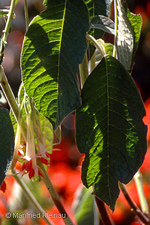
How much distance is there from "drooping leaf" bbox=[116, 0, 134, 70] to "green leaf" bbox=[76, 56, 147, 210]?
2 cm

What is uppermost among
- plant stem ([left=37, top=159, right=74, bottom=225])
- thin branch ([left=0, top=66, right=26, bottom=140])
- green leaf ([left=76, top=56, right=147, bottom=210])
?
thin branch ([left=0, top=66, right=26, bottom=140])

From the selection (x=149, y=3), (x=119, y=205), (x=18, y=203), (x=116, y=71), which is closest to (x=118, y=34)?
(x=116, y=71)

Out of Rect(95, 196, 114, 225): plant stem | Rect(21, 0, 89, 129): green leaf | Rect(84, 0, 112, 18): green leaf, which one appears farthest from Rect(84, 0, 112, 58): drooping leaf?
Rect(95, 196, 114, 225): plant stem

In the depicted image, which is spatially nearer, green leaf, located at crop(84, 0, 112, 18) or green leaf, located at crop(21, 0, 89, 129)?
green leaf, located at crop(21, 0, 89, 129)

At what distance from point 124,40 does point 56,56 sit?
76 mm

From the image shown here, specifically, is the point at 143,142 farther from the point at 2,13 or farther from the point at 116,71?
the point at 2,13

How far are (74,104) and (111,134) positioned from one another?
55 millimetres

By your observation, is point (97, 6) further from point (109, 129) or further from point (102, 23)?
point (109, 129)

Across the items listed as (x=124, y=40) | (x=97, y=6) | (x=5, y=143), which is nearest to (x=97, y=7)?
(x=97, y=6)

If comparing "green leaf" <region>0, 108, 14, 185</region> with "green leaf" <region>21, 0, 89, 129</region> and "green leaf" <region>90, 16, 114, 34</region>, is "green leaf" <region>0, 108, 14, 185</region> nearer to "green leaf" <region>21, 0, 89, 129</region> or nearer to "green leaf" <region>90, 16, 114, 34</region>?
"green leaf" <region>21, 0, 89, 129</region>

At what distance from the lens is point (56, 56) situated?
1.00 ft

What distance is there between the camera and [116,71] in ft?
1.05

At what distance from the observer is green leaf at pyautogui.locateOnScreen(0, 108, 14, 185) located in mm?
287

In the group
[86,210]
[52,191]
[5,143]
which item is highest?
[5,143]
